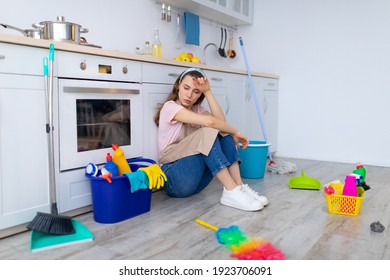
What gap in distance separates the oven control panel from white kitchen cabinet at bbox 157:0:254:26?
1.25m

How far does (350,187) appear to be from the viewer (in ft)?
6.02

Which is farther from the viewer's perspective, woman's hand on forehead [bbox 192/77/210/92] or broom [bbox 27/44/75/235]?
woman's hand on forehead [bbox 192/77/210/92]

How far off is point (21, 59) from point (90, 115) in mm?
424

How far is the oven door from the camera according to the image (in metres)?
1.69

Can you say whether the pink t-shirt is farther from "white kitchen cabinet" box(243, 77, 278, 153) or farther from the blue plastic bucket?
"white kitchen cabinet" box(243, 77, 278, 153)

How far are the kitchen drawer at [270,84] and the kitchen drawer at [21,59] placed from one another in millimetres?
2363

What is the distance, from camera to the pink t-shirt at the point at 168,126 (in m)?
1.97

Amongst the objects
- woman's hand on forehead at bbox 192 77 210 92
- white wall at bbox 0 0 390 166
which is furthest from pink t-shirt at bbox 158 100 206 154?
white wall at bbox 0 0 390 166

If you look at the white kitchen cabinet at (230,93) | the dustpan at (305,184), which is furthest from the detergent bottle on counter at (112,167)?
the dustpan at (305,184)

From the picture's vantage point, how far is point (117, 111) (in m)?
1.96

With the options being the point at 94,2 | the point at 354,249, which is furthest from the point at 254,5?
the point at 354,249

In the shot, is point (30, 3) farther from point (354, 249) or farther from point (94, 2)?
point (354, 249)

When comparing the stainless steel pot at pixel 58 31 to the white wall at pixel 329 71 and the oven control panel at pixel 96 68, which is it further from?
the white wall at pixel 329 71
